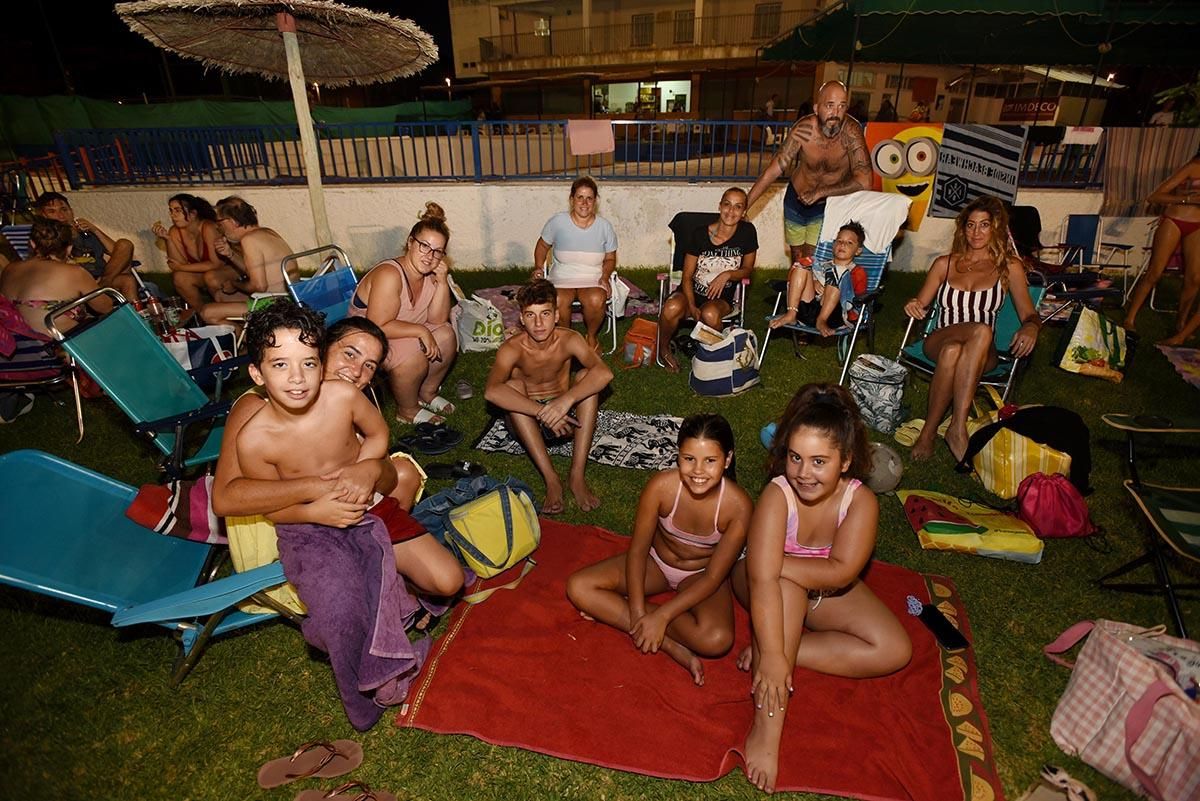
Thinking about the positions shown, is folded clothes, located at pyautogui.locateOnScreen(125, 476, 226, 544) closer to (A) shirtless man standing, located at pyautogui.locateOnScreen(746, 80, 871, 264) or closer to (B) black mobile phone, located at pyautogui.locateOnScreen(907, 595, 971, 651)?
(B) black mobile phone, located at pyautogui.locateOnScreen(907, 595, 971, 651)

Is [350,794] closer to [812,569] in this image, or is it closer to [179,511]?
[179,511]

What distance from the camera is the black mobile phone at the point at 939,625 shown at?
3111 mm

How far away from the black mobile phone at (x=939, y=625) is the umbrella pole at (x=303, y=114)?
613 cm

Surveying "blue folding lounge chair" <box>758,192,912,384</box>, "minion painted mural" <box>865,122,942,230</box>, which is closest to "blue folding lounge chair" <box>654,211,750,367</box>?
"blue folding lounge chair" <box>758,192,912,384</box>

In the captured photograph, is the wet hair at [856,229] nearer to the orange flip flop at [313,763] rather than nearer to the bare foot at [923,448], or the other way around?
the bare foot at [923,448]

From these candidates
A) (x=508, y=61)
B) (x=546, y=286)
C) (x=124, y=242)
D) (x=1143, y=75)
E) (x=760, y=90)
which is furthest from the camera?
(x=508, y=61)

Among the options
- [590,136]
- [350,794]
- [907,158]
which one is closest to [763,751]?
[350,794]

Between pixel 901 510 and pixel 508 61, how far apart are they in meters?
32.1

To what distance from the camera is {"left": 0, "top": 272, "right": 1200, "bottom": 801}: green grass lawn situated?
2.53m

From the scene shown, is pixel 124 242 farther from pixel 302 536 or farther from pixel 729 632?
pixel 729 632

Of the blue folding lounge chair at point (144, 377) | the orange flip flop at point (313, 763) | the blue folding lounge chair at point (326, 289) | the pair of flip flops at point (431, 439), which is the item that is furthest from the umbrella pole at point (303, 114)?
the orange flip flop at point (313, 763)

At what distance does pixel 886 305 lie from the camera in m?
7.82

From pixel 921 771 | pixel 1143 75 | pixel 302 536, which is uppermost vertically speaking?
pixel 1143 75

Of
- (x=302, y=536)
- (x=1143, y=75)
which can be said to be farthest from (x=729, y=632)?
(x=1143, y=75)
